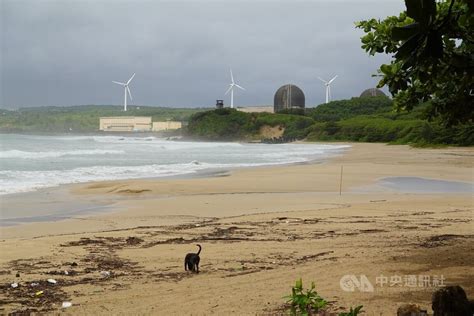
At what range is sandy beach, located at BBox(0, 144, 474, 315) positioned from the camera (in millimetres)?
5773

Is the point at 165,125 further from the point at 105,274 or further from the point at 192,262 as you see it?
the point at 192,262

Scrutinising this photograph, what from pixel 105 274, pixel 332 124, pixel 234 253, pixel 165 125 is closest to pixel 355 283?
pixel 234 253

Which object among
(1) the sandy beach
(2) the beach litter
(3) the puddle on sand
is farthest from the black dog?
(3) the puddle on sand

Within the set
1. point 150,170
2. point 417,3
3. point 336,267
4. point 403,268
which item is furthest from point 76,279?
point 150,170

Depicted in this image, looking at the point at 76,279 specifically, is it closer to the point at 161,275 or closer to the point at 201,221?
the point at 161,275

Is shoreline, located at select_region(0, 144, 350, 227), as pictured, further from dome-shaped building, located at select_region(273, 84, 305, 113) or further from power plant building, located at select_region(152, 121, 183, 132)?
power plant building, located at select_region(152, 121, 183, 132)

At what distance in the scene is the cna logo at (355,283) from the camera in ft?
19.3

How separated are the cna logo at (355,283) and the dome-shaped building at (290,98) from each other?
12331 centimetres

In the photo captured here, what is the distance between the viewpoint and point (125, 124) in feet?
561

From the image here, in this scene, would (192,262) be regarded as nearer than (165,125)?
Yes

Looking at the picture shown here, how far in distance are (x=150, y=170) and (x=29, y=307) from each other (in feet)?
75.6

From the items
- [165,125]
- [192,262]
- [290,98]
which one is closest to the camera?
[192,262]

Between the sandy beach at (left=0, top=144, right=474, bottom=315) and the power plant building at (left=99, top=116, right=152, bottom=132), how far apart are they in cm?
15559

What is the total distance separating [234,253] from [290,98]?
407 ft
